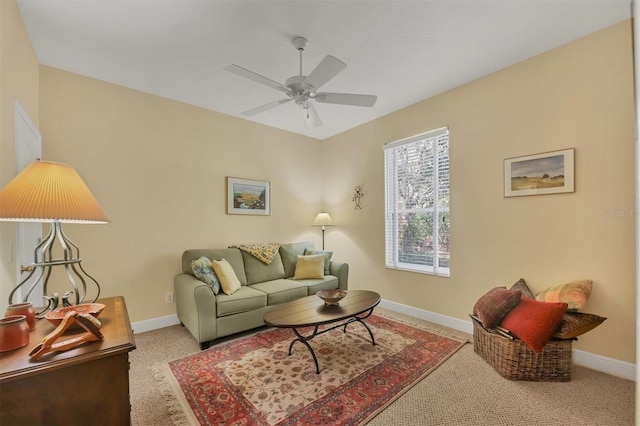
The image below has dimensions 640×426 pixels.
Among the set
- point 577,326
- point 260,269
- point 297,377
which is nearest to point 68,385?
point 297,377

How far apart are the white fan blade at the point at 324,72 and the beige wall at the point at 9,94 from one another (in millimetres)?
1826

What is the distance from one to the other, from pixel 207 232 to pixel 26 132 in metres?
1.89

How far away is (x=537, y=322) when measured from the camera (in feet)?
6.67

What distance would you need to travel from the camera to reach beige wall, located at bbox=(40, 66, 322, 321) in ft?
9.13

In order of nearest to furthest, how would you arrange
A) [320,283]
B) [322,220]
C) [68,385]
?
[68,385], [320,283], [322,220]

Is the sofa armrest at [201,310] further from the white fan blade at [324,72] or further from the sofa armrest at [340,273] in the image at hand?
the white fan blade at [324,72]

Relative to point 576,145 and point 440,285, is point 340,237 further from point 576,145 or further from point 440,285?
point 576,145

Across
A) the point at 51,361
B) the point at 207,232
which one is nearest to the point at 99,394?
the point at 51,361

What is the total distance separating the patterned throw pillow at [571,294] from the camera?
208 centimetres

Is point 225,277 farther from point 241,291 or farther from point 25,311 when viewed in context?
point 25,311

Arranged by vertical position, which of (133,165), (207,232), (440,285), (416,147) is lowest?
(440,285)

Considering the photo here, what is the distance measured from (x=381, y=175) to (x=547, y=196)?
1.92 m

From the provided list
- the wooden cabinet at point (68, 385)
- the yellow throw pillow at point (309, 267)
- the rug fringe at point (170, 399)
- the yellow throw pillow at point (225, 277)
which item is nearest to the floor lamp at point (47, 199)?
the wooden cabinet at point (68, 385)

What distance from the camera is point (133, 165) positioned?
3086 millimetres
